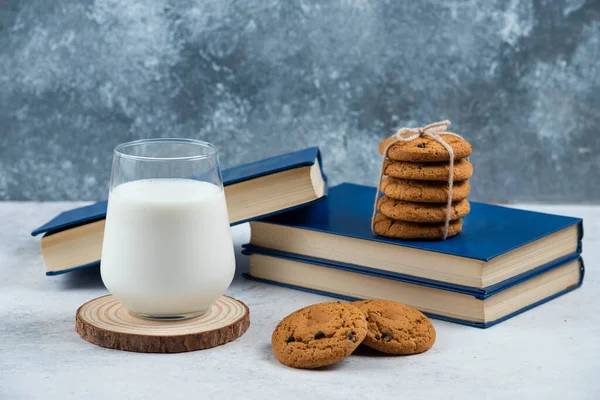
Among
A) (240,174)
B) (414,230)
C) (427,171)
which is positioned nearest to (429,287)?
(414,230)

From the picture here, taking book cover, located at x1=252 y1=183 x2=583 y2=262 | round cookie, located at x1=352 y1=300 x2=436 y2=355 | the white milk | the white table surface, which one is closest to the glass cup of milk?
the white milk

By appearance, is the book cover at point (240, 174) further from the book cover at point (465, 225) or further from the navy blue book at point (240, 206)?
the book cover at point (465, 225)

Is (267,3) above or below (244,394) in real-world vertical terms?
above

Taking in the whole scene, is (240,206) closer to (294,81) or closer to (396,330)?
(396,330)

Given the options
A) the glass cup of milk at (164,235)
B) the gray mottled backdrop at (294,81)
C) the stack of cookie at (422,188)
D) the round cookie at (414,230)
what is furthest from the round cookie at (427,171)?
the gray mottled backdrop at (294,81)

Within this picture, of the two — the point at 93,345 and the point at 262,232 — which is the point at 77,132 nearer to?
the point at 262,232

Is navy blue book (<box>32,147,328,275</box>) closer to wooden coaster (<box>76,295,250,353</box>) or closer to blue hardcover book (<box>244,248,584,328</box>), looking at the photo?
blue hardcover book (<box>244,248,584,328</box>)

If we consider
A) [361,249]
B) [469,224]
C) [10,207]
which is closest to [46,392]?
[361,249]
